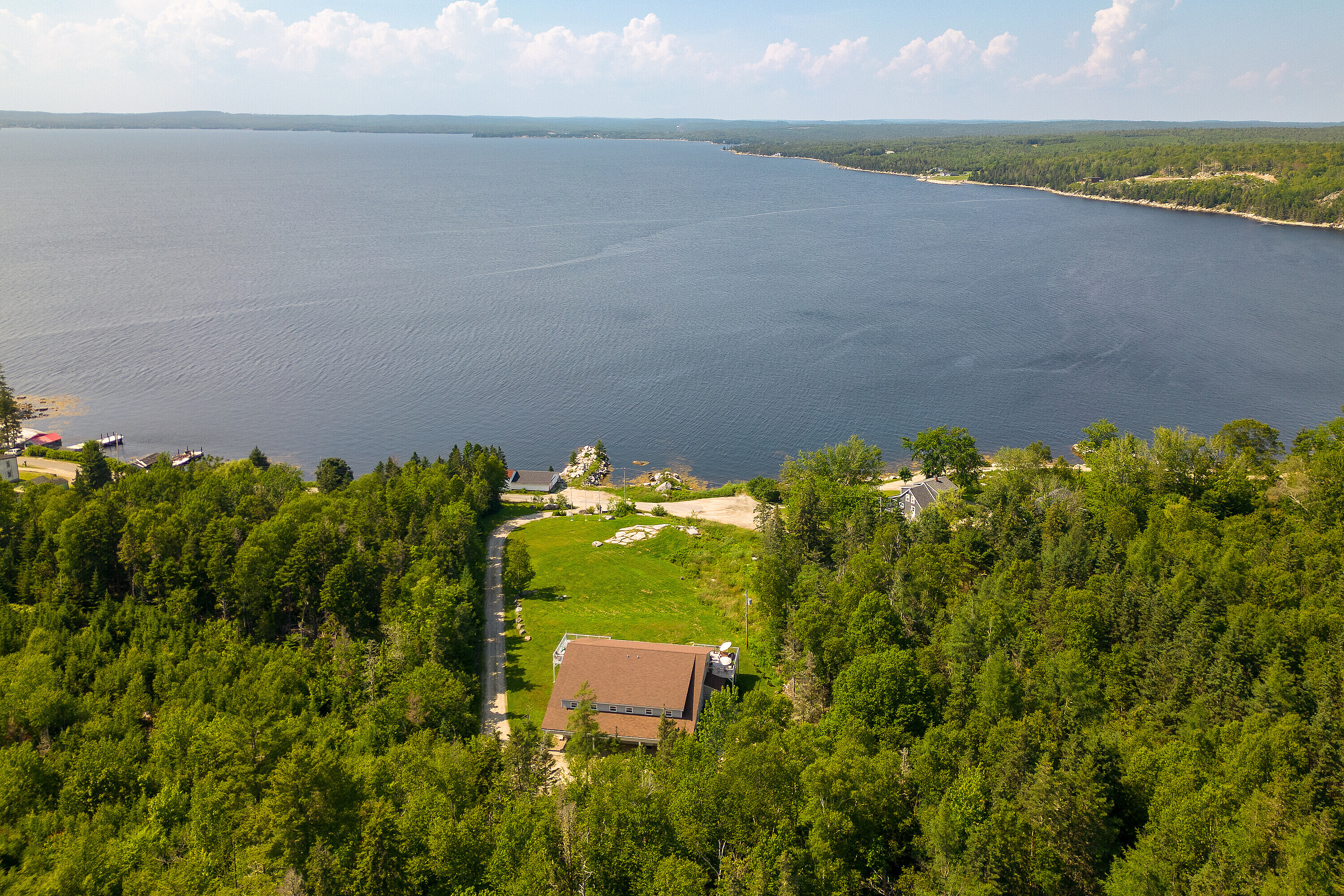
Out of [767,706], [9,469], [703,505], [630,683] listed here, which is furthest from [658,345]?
[767,706]

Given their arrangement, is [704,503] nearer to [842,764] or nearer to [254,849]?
[842,764]

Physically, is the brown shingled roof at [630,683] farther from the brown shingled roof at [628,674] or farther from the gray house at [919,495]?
the gray house at [919,495]

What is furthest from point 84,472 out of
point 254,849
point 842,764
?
point 842,764

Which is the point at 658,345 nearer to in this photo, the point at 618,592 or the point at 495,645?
the point at 618,592

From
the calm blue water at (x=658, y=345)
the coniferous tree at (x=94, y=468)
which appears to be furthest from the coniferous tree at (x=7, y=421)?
the coniferous tree at (x=94, y=468)

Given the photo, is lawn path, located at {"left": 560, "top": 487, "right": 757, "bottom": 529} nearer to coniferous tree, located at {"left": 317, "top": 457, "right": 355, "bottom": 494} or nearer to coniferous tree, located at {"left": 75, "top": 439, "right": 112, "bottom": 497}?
coniferous tree, located at {"left": 317, "top": 457, "right": 355, "bottom": 494}
